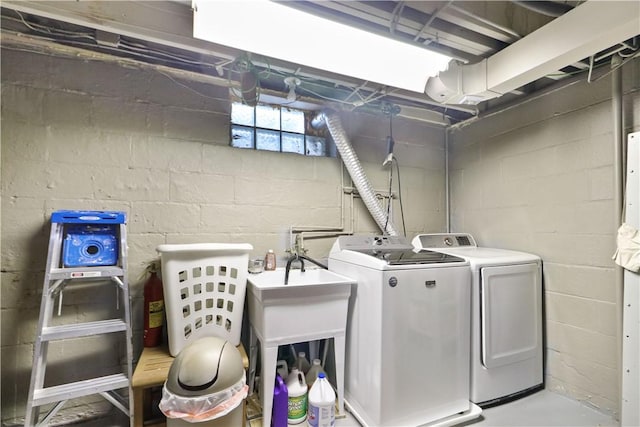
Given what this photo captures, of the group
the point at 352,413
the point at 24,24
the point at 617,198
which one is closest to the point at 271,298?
the point at 352,413

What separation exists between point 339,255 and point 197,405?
1.23 metres

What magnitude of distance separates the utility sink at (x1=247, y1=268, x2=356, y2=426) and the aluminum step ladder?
27.3 inches

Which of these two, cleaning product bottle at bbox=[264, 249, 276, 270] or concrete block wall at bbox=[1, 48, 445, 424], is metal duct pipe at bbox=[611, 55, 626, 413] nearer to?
concrete block wall at bbox=[1, 48, 445, 424]

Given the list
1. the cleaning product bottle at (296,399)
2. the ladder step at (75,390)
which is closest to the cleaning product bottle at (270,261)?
the cleaning product bottle at (296,399)

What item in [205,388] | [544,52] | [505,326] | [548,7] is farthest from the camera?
[505,326]

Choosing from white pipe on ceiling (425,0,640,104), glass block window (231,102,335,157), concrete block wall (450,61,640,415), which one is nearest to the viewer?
white pipe on ceiling (425,0,640,104)

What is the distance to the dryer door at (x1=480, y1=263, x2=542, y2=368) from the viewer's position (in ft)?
6.48

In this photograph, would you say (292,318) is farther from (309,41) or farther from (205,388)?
(309,41)

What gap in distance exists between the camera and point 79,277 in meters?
1.57

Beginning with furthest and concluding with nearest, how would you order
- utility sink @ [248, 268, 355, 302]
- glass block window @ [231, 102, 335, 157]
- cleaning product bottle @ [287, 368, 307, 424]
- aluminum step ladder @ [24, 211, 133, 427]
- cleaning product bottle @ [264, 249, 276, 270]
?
glass block window @ [231, 102, 335, 157] → cleaning product bottle @ [264, 249, 276, 270] → cleaning product bottle @ [287, 368, 307, 424] → utility sink @ [248, 268, 355, 302] → aluminum step ladder @ [24, 211, 133, 427]

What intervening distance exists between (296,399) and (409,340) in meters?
0.78

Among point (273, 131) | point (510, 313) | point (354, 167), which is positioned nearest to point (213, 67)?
point (273, 131)

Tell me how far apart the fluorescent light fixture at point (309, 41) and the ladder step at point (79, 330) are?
5.38 ft

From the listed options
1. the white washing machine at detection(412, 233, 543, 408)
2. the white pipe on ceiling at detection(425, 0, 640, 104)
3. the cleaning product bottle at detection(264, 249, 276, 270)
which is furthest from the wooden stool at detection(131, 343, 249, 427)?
the white pipe on ceiling at detection(425, 0, 640, 104)
